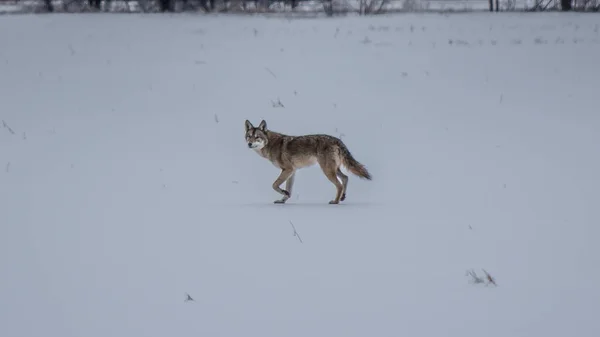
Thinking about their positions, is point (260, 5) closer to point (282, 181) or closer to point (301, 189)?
point (301, 189)

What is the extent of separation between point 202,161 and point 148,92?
6467 mm

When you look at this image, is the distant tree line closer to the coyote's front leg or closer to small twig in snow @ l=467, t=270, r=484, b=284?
the coyote's front leg

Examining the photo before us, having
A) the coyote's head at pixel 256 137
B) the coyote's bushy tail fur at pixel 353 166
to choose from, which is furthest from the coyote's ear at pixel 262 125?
the coyote's bushy tail fur at pixel 353 166

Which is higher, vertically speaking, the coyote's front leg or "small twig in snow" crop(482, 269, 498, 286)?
"small twig in snow" crop(482, 269, 498, 286)

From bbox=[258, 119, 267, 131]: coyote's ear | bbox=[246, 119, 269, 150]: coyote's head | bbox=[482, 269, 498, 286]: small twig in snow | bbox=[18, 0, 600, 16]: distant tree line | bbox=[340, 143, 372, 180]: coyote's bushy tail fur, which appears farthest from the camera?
bbox=[18, 0, 600, 16]: distant tree line

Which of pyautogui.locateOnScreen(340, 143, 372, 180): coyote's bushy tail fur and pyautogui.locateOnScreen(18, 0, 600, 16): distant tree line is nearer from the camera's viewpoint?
pyautogui.locateOnScreen(340, 143, 372, 180): coyote's bushy tail fur

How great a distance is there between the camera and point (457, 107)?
15.7 metres

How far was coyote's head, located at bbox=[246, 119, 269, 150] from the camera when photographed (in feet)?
31.1

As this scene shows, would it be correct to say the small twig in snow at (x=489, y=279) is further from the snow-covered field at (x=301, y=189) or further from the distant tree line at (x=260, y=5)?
the distant tree line at (x=260, y=5)

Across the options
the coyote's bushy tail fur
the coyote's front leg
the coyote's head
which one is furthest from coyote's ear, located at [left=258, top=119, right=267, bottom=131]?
the coyote's bushy tail fur

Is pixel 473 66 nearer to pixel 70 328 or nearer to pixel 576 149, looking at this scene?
pixel 576 149

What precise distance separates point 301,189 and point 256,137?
1170 millimetres

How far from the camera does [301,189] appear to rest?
10352 millimetres

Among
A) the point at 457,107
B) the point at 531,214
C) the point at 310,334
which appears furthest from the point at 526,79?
the point at 310,334
